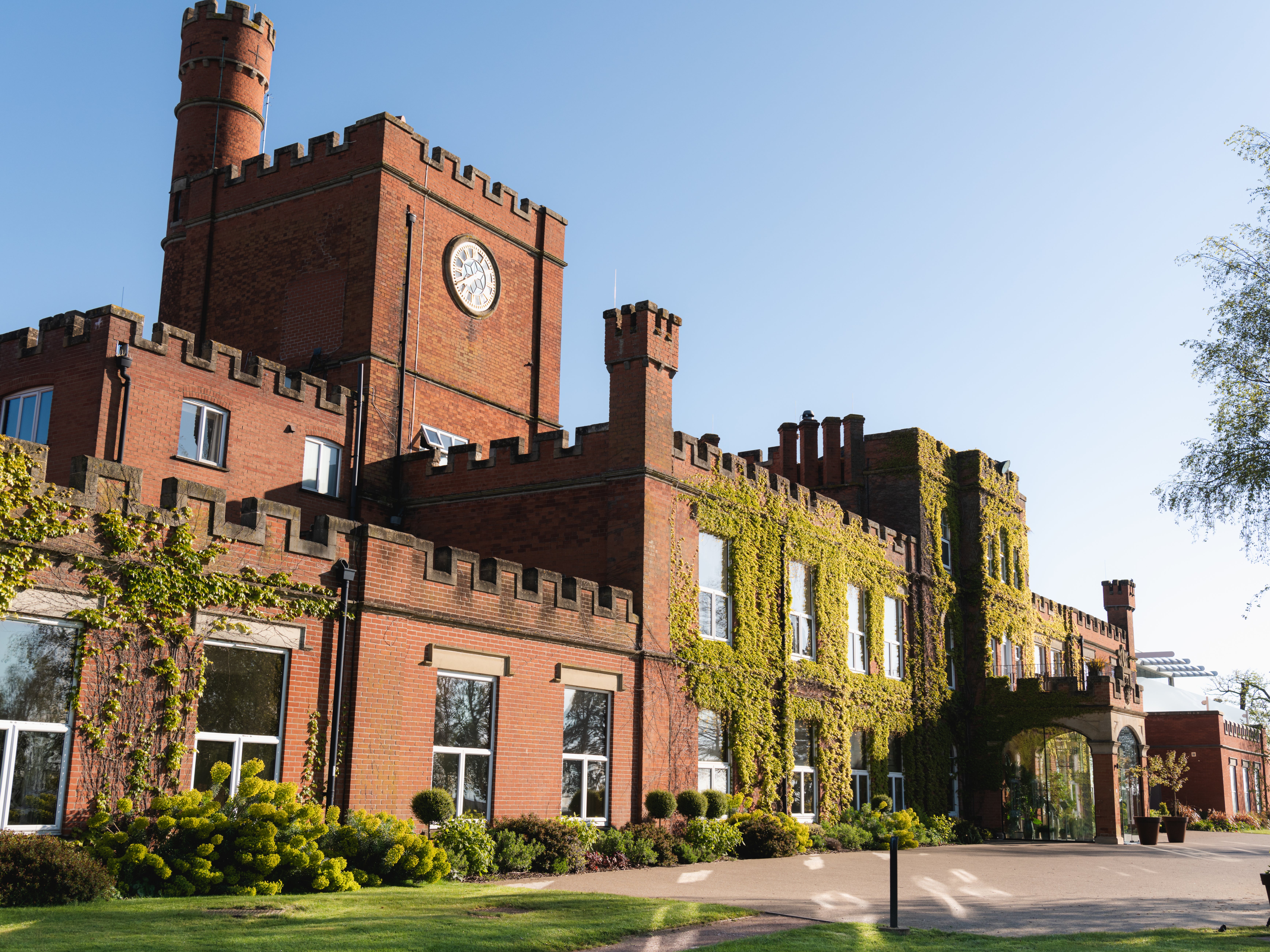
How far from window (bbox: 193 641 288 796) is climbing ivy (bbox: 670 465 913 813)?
897cm

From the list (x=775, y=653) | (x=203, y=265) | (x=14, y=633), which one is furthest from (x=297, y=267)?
(x=14, y=633)

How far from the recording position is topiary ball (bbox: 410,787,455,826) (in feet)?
56.5

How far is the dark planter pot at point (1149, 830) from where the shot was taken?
31859 mm

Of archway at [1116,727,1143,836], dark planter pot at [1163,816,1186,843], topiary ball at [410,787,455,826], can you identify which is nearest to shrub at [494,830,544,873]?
topiary ball at [410,787,455,826]

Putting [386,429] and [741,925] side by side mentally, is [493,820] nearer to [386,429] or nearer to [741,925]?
[741,925]

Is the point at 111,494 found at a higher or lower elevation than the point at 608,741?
higher

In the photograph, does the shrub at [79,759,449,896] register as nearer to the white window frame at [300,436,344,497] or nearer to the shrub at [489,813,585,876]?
the shrub at [489,813,585,876]

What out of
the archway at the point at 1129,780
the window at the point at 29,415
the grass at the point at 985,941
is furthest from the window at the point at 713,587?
the archway at the point at 1129,780

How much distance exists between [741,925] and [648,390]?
41.2 feet

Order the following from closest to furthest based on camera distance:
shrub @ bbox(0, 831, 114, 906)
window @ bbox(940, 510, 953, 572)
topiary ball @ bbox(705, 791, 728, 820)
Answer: shrub @ bbox(0, 831, 114, 906) < topiary ball @ bbox(705, 791, 728, 820) < window @ bbox(940, 510, 953, 572)

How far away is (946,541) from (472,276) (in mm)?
15858

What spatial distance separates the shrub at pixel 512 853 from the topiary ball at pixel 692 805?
15.3 ft

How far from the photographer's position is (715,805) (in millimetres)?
22562

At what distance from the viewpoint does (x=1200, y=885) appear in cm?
1914
